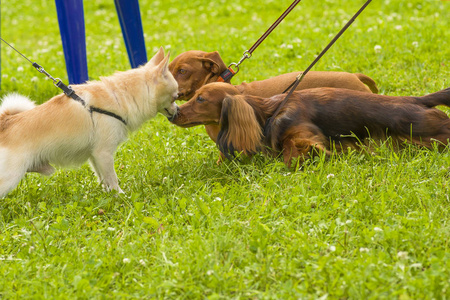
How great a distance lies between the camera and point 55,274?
113 inches

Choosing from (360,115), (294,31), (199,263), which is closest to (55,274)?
(199,263)

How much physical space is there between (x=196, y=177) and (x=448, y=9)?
24.6ft

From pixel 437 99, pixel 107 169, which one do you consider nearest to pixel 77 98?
pixel 107 169

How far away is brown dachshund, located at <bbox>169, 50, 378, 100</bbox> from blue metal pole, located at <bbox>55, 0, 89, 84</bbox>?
117 centimetres

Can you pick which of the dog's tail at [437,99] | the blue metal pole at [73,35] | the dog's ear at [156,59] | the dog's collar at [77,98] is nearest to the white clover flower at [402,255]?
the dog's tail at [437,99]

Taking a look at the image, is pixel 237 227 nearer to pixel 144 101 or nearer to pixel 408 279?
pixel 408 279

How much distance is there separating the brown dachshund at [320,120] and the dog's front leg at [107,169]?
0.68 metres

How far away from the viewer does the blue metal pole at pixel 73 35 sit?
571cm

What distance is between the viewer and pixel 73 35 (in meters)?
5.79

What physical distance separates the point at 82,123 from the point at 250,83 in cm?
191

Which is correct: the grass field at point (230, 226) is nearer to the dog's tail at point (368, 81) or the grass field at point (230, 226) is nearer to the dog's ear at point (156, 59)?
the dog's tail at point (368, 81)

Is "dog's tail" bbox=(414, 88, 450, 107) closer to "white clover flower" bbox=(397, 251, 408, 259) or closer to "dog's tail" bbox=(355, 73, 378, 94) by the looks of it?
"dog's tail" bbox=(355, 73, 378, 94)

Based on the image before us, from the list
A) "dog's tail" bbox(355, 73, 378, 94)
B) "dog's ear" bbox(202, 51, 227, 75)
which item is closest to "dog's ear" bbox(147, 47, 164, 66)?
"dog's ear" bbox(202, 51, 227, 75)

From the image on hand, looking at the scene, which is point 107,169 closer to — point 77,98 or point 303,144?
point 77,98
